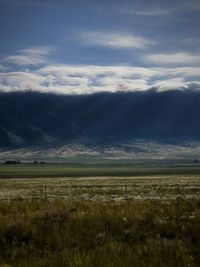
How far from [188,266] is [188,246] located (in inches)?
90.0

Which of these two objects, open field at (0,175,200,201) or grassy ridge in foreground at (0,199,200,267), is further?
open field at (0,175,200,201)

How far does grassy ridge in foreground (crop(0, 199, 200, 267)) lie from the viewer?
11.5 m

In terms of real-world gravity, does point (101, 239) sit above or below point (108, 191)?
above

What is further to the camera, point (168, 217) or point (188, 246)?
point (168, 217)

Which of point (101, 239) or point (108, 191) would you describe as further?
point (108, 191)

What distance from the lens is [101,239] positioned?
14.6 metres

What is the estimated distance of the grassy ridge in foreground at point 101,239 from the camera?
11.5m

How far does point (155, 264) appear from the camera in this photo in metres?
11.0

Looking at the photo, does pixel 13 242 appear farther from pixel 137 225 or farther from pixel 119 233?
pixel 137 225

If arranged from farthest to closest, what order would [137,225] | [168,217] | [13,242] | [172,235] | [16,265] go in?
[168,217] < [137,225] < [172,235] < [13,242] < [16,265]

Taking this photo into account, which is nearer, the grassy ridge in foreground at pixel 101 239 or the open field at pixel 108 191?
the grassy ridge in foreground at pixel 101 239

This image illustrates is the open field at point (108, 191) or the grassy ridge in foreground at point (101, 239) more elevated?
the grassy ridge in foreground at point (101, 239)

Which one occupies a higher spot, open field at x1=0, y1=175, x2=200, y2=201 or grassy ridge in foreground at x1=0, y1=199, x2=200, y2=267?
grassy ridge in foreground at x1=0, y1=199, x2=200, y2=267

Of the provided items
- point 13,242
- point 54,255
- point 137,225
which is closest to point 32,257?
point 54,255
